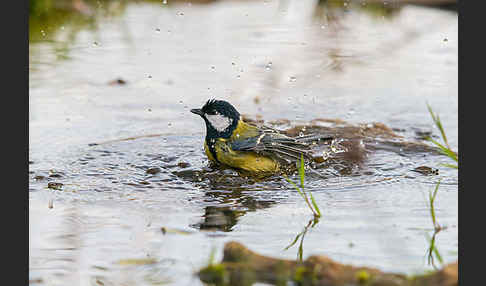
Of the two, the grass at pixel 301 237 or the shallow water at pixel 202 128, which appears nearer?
the grass at pixel 301 237

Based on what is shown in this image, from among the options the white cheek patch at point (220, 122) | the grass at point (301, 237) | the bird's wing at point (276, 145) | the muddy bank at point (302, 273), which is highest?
the white cheek patch at point (220, 122)

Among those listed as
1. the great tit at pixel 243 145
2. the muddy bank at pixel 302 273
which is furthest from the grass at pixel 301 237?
the great tit at pixel 243 145

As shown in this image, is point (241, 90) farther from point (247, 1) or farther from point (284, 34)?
point (247, 1)

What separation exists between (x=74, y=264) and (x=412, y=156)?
3536 mm

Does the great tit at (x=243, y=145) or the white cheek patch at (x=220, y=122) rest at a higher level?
the white cheek patch at (x=220, y=122)

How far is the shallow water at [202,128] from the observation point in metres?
4.44

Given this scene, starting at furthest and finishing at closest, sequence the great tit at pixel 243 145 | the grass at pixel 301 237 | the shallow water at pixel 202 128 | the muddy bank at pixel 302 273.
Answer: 1. the great tit at pixel 243 145
2. the shallow water at pixel 202 128
3. the grass at pixel 301 237
4. the muddy bank at pixel 302 273

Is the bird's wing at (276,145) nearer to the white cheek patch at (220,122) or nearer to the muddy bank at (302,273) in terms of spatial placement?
the white cheek patch at (220,122)

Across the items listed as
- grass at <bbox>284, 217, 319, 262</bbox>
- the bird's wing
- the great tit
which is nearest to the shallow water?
grass at <bbox>284, 217, 319, 262</bbox>

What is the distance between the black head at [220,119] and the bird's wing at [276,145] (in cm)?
14

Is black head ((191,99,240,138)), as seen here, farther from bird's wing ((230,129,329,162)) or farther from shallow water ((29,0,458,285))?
shallow water ((29,0,458,285))

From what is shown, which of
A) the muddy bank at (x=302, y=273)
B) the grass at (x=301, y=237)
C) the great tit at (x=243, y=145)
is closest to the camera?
the muddy bank at (x=302, y=273)

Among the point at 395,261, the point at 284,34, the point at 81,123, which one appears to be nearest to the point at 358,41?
the point at 284,34

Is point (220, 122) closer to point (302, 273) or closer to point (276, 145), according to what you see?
point (276, 145)
